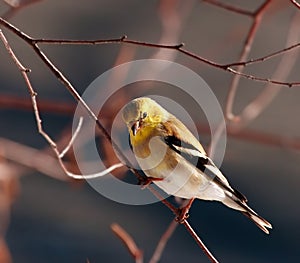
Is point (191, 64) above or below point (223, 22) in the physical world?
below

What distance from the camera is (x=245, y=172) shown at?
4879 millimetres

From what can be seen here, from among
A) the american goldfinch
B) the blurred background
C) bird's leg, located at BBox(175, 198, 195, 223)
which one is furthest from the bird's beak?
the blurred background

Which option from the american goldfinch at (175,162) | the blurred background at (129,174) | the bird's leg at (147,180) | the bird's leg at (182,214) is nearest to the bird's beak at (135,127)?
the american goldfinch at (175,162)

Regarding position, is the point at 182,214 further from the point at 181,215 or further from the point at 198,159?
the point at 198,159

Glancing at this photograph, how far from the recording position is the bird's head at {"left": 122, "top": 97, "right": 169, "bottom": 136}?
221 cm

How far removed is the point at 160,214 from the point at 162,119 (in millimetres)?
2523

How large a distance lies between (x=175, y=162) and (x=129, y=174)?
2.45 meters

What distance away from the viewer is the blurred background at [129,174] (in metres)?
4.72

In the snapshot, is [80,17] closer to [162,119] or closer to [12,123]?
[12,123]

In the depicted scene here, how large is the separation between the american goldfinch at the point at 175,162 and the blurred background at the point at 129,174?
7.78ft

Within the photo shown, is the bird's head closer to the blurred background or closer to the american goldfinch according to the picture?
the american goldfinch

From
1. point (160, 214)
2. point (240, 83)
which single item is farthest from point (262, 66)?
point (160, 214)

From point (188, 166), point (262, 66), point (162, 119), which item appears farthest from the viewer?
point (262, 66)

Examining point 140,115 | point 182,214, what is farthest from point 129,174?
point 182,214
